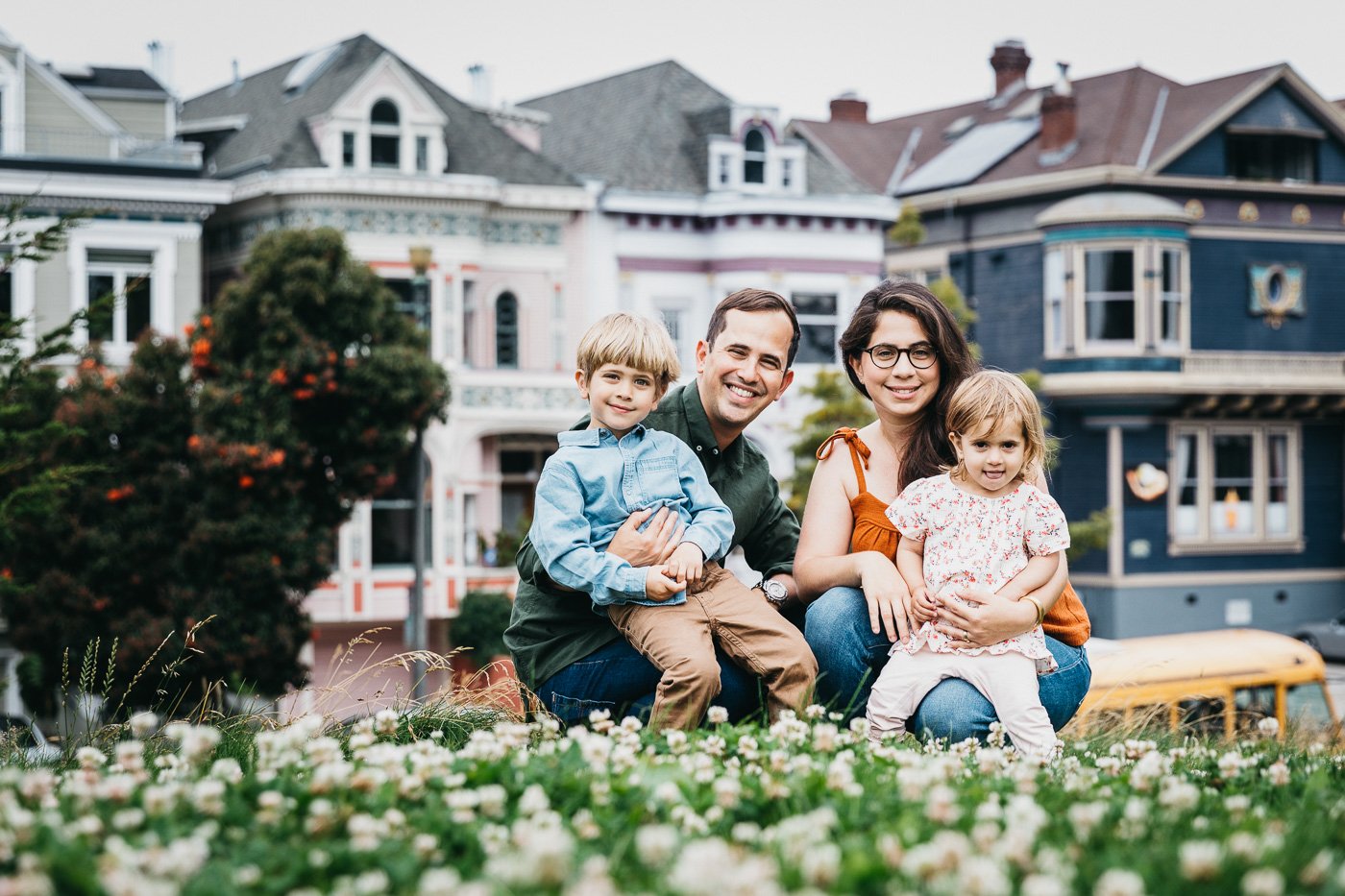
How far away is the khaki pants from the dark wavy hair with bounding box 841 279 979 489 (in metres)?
0.90

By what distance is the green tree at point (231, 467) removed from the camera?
20734 millimetres

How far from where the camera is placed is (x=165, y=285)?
2736 centimetres

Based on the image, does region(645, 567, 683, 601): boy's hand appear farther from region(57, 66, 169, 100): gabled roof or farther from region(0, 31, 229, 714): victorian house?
region(57, 66, 169, 100): gabled roof

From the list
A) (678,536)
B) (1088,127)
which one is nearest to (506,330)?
(1088,127)

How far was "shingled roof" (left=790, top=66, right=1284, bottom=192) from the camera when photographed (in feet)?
111

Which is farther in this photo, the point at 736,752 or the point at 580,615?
the point at 580,615

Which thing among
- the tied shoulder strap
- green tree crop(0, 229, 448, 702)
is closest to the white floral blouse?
the tied shoulder strap

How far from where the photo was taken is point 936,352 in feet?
20.1

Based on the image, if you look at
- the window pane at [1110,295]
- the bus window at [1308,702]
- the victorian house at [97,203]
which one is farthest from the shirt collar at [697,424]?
the window pane at [1110,295]

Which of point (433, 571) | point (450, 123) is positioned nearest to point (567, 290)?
point (450, 123)

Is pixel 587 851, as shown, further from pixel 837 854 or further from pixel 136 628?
pixel 136 628

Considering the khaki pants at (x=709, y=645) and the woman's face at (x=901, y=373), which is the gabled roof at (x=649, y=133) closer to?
the woman's face at (x=901, y=373)

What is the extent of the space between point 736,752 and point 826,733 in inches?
13.0

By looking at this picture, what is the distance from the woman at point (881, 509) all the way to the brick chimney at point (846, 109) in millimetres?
36295
